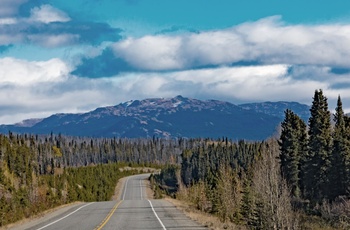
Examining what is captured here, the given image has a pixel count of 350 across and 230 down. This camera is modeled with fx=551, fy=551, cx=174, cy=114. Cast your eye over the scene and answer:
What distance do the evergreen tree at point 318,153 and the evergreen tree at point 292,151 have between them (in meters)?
3.79

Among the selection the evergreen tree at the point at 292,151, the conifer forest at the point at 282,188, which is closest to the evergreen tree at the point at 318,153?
the conifer forest at the point at 282,188

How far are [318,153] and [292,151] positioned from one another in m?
8.68

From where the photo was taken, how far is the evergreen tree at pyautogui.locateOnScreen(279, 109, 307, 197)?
3263 inches

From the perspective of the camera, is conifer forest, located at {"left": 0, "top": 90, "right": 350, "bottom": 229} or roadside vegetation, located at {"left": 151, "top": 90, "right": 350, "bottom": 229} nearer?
conifer forest, located at {"left": 0, "top": 90, "right": 350, "bottom": 229}

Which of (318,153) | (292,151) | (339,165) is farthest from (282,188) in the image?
(292,151)

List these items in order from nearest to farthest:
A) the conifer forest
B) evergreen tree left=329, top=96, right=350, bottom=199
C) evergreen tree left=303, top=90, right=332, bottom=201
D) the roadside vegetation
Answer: the conifer forest, the roadside vegetation, evergreen tree left=329, top=96, right=350, bottom=199, evergreen tree left=303, top=90, right=332, bottom=201

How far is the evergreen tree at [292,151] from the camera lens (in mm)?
82875

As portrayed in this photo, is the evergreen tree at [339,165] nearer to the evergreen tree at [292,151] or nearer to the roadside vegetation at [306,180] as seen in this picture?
the roadside vegetation at [306,180]

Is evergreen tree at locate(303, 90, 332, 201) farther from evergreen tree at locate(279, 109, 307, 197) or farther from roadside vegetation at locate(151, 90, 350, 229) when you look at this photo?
evergreen tree at locate(279, 109, 307, 197)

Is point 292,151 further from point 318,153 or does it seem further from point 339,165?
point 339,165

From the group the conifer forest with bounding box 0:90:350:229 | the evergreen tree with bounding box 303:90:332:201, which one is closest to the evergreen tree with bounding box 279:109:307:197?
the conifer forest with bounding box 0:90:350:229

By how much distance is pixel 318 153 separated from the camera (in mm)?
74750

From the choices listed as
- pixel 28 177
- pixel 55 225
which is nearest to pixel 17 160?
pixel 28 177

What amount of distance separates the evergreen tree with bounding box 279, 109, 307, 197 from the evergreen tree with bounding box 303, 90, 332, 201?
149 inches
